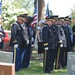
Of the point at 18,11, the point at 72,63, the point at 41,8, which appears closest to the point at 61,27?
the point at 72,63

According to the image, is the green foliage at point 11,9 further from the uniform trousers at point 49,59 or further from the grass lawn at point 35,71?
the uniform trousers at point 49,59

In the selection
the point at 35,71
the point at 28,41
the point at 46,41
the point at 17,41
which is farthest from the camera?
the point at 35,71

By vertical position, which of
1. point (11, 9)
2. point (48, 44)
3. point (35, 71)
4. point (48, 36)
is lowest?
point (35, 71)

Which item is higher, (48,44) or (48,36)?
(48,36)

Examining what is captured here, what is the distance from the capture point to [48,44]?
34.2 ft

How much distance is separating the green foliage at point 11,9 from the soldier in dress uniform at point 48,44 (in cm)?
2552

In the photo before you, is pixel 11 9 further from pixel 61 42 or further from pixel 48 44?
pixel 48 44

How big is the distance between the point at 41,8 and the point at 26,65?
782 centimetres

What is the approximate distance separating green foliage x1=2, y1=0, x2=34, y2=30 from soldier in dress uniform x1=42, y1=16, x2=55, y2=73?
2552cm

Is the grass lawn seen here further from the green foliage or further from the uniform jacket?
the green foliage

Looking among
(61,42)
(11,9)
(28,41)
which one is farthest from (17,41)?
(11,9)

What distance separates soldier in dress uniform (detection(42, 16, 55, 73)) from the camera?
10352mm

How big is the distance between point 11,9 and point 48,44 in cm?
2992

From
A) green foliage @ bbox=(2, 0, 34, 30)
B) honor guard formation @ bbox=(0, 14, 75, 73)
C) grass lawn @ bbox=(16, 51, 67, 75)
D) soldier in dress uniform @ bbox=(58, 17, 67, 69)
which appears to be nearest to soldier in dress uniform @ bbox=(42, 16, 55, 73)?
honor guard formation @ bbox=(0, 14, 75, 73)
